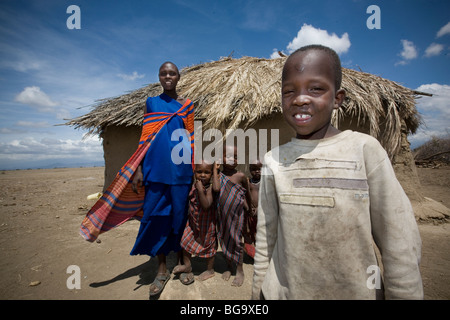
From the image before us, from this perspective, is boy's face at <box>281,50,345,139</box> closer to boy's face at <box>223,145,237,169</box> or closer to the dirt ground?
boy's face at <box>223,145,237,169</box>

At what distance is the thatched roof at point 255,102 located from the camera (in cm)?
397

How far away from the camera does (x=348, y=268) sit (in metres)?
0.84

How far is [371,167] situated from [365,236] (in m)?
0.26

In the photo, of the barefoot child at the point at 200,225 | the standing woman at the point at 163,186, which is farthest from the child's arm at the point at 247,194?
the standing woman at the point at 163,186

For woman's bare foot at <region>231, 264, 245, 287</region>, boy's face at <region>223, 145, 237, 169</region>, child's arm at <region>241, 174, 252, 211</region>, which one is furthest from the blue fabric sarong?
woman's bare foot at <region>231, 264, 245, 287</region>

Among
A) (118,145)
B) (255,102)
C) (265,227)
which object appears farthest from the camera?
(118,145)

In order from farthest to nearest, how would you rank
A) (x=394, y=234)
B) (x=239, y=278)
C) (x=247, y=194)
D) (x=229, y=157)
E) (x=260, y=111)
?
(x=260, y=111) < (x=247, y=194) < (x=229, y=157) < (x=239, y=278) < (x=394, y=234)

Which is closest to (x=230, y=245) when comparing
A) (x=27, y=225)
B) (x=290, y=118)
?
(x=290, y=118)

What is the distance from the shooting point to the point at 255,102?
411 centimetres

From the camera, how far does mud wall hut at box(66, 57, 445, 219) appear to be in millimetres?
4004

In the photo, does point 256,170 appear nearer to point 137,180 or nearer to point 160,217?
point 160,217

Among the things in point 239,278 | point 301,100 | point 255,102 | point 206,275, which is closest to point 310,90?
point 301,100

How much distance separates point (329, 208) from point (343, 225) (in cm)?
8

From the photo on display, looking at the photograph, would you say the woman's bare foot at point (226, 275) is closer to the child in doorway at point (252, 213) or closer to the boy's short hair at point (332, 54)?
the child in doorway at point (252, 213)
